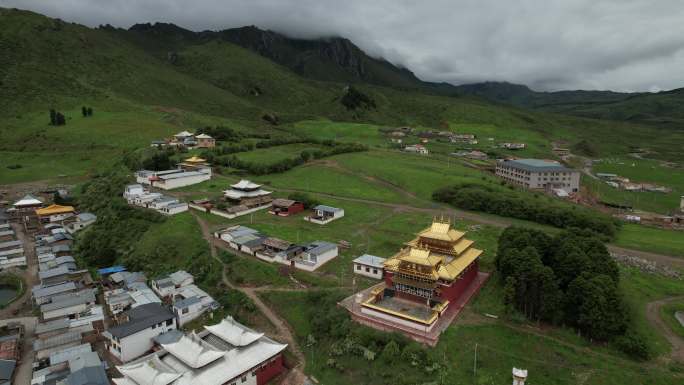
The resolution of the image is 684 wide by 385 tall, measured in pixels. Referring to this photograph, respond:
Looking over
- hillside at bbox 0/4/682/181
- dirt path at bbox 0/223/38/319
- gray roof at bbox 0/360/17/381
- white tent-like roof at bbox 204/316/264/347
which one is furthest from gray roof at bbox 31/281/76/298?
hillside at bbox 0/4/682/181

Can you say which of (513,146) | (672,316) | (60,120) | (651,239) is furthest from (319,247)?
(60,120)

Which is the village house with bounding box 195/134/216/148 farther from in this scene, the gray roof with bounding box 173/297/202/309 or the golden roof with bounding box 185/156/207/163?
the gray roof with bounding box 173/297/202/309

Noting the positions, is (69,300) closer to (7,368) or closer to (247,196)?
(7,368)

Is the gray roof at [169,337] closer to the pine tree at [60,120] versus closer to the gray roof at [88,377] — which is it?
the gray roof at [88,377]

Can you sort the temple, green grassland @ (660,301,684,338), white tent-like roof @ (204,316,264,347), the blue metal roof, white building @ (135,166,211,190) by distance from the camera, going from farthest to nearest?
white building @ (135,166,211,190), the blue metal roof, the temple, white tent-like roof @ (204,316,264,347), green grassland @ (660,301,684,338)

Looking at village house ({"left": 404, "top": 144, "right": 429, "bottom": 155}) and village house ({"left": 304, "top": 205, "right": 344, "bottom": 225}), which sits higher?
village house ({"left": 404, "top": 144, "right": 429, "bottom": 155})

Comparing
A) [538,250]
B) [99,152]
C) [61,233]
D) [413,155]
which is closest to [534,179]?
[413,155]

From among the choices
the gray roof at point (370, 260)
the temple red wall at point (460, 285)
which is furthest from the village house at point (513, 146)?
the gray roof at point (370, 260)
